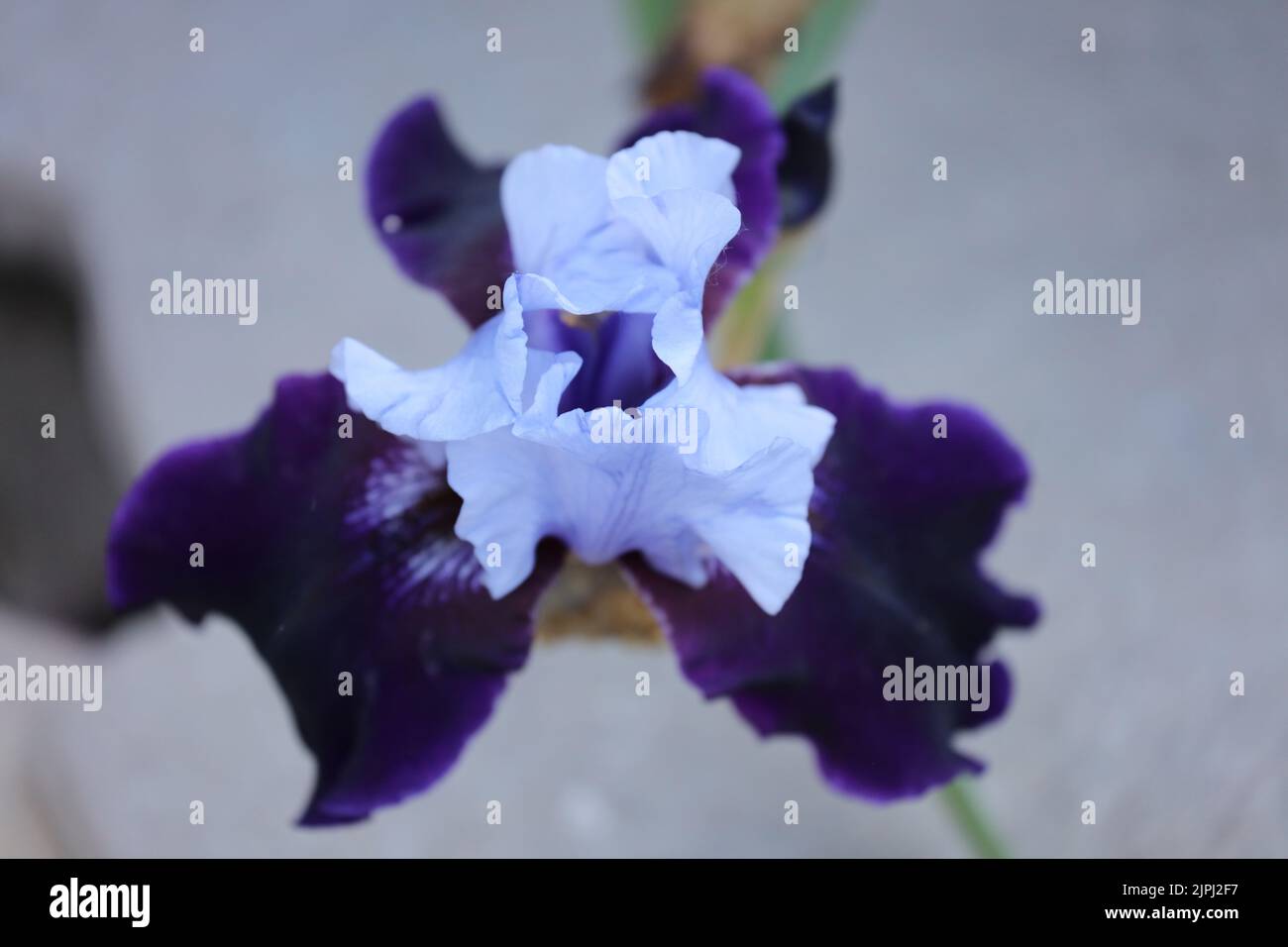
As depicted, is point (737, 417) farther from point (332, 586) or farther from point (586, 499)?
point (332, 586)

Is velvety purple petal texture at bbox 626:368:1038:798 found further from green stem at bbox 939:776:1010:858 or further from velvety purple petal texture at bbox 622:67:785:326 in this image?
green stem at bbox 939:776:1010:858

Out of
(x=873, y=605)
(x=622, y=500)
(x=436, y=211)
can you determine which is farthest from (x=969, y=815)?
(x=436, y=211)

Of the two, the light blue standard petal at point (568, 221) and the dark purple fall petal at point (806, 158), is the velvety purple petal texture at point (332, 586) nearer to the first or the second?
the light blue standard petal at point (568, 221)

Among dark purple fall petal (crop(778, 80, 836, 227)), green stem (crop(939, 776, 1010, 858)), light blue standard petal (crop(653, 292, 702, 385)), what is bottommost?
green stem (crop(939, 776, 1010, 858))

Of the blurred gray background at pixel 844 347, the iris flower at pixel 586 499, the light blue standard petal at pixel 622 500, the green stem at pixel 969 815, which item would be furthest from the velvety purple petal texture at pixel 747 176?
the blurred gray background at pixel 844 347

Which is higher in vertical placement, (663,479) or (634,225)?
(634,225)

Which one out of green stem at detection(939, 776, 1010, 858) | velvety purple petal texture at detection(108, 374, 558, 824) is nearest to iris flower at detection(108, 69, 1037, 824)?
velvety purple petal texture at detection(108, 374, 558, 824)
